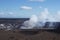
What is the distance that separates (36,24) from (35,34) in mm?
381

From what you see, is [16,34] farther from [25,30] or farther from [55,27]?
[55,27]

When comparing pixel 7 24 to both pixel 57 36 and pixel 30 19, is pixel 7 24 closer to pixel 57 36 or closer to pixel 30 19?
pixel 30 19

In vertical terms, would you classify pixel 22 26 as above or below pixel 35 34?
above

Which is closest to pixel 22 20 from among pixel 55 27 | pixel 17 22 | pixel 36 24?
pixel 17 22

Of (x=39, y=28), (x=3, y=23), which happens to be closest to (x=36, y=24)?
(x=39, y=28)

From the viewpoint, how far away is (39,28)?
485 cm

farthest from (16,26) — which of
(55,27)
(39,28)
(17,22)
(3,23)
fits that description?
(55,27)

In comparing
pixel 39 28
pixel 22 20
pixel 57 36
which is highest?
pixel 22 20

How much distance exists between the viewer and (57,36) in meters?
4.66

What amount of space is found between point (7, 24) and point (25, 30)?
2.24 ft

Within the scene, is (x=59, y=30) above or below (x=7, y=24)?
below

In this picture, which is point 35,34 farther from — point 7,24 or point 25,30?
point 7,24

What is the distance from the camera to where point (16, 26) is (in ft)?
15.7

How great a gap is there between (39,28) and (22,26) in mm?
614
